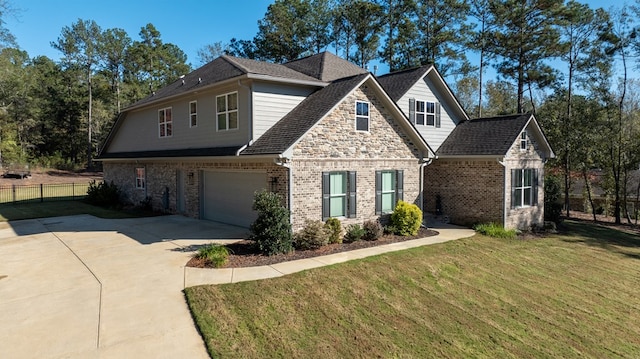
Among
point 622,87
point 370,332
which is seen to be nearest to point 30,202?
point 370,332

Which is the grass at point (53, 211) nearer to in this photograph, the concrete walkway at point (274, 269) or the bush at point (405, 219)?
the concrete walkway at point (274, 269)

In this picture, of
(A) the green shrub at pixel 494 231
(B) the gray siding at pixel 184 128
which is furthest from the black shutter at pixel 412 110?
(B) the gray siding at pixel 184 128

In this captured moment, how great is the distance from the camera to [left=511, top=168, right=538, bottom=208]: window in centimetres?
1576

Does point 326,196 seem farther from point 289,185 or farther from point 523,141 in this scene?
point 523,141

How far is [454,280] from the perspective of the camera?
10047mm

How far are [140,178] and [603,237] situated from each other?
22.6 m

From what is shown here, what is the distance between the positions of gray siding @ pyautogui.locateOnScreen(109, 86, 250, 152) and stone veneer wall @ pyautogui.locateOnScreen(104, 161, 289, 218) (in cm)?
81

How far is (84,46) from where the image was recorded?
46.7 metres

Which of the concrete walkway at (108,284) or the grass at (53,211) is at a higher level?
the grass at (53,211)

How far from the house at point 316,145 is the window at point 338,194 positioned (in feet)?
0.11

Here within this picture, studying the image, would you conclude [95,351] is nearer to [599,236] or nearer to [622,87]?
[599,236]

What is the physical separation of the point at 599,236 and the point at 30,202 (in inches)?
1179

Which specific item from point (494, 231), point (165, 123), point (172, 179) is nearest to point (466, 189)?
point (494, 231)

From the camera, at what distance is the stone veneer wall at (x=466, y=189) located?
50.3 ft
